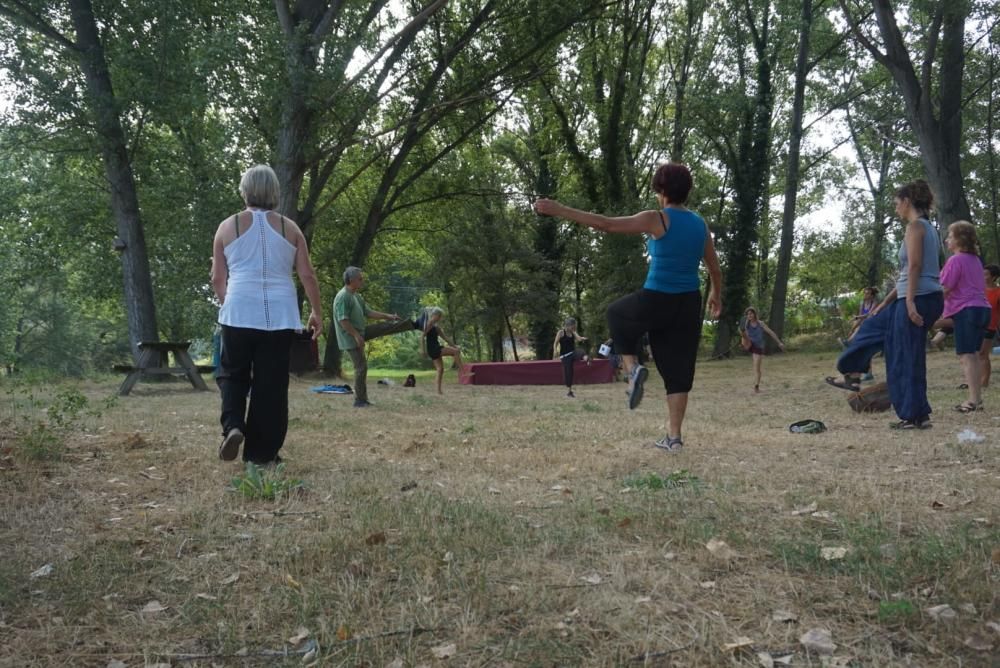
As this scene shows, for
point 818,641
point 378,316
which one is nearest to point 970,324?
point 818,641

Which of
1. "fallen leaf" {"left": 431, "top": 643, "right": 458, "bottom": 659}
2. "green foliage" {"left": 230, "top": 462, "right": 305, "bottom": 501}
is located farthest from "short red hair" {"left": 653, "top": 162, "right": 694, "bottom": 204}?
"fallen leaf" {"left": 431, "top": 643, "right": 458, "bottom": 659}

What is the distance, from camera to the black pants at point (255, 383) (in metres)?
5.08

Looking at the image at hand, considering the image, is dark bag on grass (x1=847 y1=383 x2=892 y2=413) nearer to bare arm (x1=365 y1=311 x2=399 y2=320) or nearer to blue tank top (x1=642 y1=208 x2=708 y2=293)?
blue tank top (x1=642 y1=208 x2=708 y2=293)

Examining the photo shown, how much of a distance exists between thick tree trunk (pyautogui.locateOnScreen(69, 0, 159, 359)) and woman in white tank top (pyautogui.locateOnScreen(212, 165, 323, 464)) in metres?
12.9

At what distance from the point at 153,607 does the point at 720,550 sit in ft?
7.44

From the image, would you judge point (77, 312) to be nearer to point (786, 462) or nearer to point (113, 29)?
point (113, 29)

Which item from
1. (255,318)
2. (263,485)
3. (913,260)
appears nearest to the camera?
(263,485)

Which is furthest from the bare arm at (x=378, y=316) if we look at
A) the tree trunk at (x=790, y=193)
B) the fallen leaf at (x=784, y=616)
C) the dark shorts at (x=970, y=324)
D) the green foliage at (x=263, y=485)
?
the tree trunk at (x=790, y=193)

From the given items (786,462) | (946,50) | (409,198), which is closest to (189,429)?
(786,462)

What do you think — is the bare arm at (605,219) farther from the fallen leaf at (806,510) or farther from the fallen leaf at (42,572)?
the fallen leaf at (42,572)

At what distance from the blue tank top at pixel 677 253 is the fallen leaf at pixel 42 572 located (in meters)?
4.17

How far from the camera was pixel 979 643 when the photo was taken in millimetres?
2234

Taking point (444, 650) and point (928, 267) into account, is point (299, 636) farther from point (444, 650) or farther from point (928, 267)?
point (928, 267)

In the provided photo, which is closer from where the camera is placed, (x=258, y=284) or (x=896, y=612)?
(x=896, y=612)
